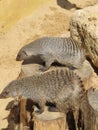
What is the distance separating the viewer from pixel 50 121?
5.03 m

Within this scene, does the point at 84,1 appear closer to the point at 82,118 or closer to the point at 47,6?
the point at 47,6

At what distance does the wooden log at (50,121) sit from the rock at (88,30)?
2.23 meters

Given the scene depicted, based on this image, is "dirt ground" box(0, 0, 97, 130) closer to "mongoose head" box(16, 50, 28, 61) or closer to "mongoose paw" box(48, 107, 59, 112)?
"mongoose head" box(16, 50, 28, 61)

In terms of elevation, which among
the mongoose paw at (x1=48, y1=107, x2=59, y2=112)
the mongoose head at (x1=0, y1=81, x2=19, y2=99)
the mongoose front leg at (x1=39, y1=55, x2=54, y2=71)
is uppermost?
the mongoose front leg at (x1=39, y1=55, x2=54, y2=71)

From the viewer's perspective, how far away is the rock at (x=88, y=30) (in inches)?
278

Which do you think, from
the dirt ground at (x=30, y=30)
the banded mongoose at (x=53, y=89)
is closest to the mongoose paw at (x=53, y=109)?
the banded mongoose at (x=53, y=89)

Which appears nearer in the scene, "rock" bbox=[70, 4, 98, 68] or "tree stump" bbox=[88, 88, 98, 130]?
"tree stump" bbox=[88, 88, 98, 130]

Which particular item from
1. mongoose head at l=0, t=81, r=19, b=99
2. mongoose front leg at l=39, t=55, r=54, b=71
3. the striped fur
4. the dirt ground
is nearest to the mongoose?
the striped fur

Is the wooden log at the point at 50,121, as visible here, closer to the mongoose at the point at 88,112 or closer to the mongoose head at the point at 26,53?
the mongoose at the point at 88,112

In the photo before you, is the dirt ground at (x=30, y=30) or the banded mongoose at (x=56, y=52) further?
the dirt ground at (x=30, y=30)

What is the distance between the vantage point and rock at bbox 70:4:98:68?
7051 mm

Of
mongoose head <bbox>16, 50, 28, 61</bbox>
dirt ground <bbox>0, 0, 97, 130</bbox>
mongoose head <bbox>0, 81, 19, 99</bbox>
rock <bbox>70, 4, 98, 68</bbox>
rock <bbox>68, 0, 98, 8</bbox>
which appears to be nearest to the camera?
mongoose head <bbox>0, 81, 19, 99</bbox>

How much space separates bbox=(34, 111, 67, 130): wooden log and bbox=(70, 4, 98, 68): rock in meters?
2.23

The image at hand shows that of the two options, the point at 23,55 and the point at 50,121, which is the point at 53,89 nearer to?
the point at 50,121
